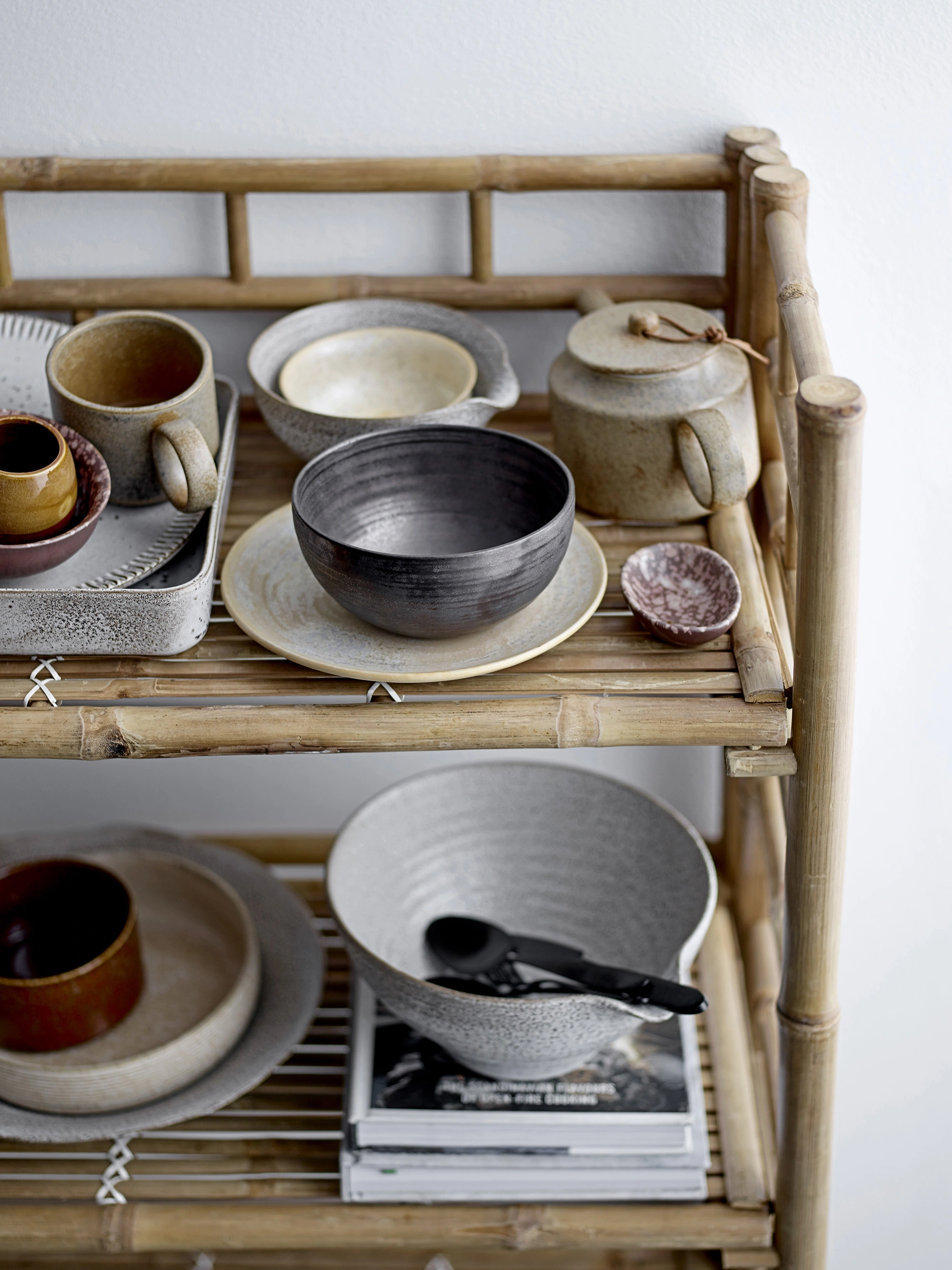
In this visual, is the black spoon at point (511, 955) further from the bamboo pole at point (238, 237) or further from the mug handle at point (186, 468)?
the bamboo pole at point (238, 237)

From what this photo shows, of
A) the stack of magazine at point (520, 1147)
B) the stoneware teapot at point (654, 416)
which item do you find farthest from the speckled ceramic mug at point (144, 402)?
the stack of magazine at point (520, 1147)

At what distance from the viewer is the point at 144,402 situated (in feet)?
3.37

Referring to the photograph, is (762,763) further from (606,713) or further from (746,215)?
(746,215)

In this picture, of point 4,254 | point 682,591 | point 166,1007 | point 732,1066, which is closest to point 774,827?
point 732,1066

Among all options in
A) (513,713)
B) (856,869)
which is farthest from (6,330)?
(856,869)

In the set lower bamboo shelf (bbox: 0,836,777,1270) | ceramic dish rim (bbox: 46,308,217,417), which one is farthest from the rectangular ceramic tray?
lower bamboo shelf (bbox: 0,836,777,1270)

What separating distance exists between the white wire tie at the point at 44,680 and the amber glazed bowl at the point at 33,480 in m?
0.08

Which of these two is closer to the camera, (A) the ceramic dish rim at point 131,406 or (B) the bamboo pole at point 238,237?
(A) the ceramic dish rim at point 131,406

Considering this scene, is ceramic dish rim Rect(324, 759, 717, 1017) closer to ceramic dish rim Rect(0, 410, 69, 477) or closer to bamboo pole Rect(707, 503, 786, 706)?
bamboo pole Rect(707, 503, 786, 706)

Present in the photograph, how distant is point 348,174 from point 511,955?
0.68 metres

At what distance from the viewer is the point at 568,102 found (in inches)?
42.6

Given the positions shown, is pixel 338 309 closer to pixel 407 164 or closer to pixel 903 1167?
pixel 407 164

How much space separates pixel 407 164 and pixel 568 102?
5.7 inches

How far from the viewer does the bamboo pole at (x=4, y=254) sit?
1.12 meters
